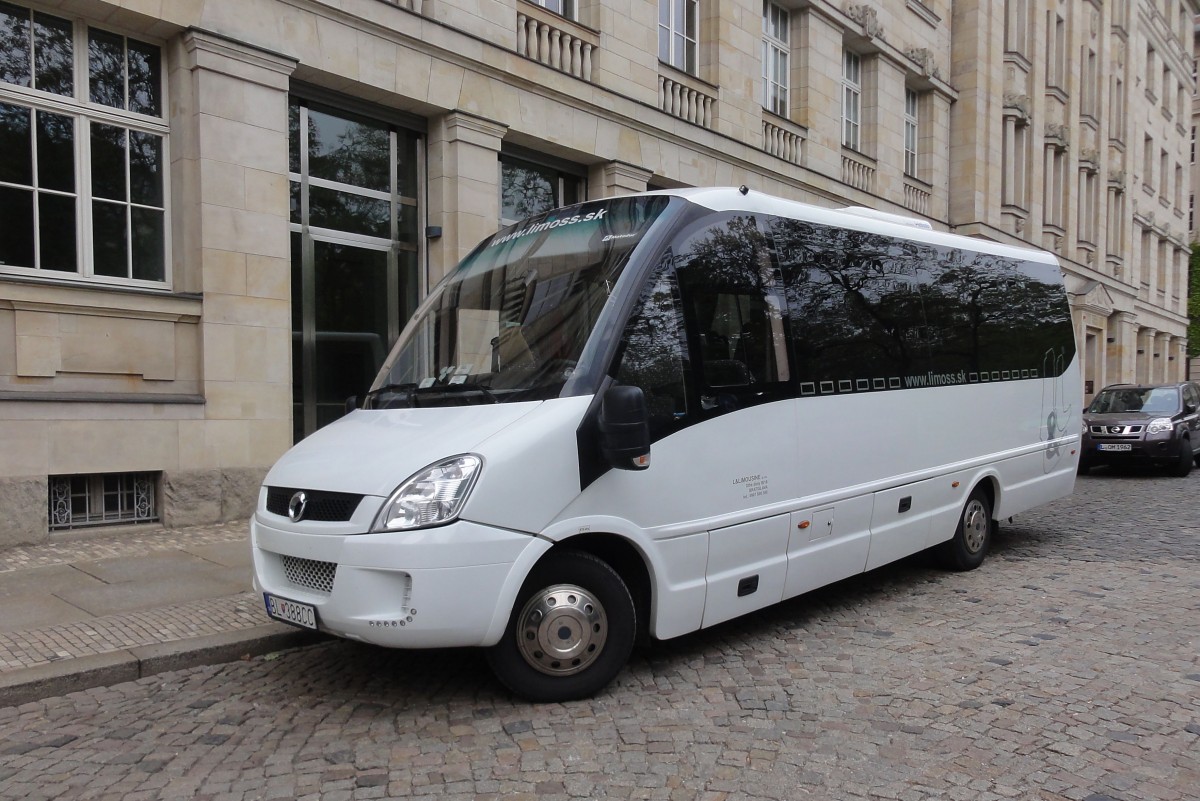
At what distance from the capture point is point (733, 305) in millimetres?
5363

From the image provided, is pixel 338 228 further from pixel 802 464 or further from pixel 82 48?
pixel 802 464

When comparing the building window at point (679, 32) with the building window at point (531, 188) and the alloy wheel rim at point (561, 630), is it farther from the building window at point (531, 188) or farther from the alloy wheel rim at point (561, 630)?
the alloy wheel rim at point (561, 630)

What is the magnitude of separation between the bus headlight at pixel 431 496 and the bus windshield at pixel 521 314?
574 millimetres

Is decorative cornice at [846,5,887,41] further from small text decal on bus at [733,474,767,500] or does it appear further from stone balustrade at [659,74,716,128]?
small text decal on bus at [733,474,767,500]

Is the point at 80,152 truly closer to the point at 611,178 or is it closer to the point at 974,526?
the point at 611,178

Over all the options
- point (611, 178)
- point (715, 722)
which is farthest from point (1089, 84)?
point (715, 722)

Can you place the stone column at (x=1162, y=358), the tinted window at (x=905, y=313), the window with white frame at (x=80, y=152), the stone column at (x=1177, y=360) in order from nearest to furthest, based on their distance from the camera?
the tinted window at (x=905, y=313)
the window with white frame at (x=80, y=152)
the stone column at (x=1162, y=358)
the stone column at (x=1177, y=360)

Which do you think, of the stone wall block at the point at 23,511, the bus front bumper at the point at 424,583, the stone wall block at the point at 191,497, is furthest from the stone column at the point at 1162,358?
the bus front bumper at the point at 424,583

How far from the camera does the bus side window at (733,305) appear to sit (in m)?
5.11

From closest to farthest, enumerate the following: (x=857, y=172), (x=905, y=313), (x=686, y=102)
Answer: (x=905, y=313) < (x=686, y=102) < (x=857, y=172)

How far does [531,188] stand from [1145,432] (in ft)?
37.5

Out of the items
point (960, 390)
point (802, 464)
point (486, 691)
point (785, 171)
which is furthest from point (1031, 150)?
point (486, 691)

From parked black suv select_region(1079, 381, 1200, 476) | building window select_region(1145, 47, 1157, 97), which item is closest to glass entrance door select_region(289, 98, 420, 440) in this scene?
parked black suv select_region(1079, 381, 1200, 476)

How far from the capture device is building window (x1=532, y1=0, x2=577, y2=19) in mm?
13141
